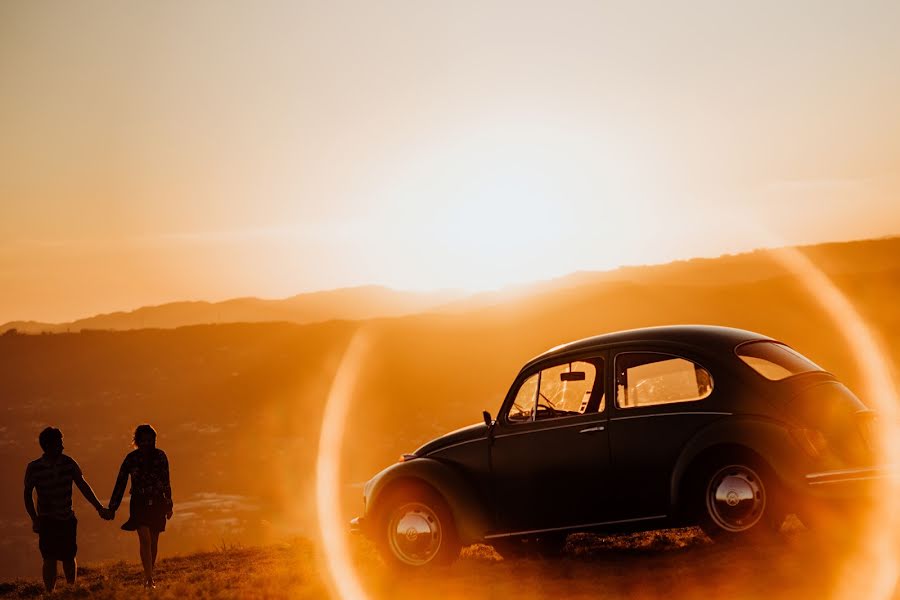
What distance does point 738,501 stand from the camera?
8.88m

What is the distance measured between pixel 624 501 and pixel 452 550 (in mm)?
1944

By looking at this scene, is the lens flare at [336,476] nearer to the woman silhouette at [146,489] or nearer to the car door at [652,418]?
the woman silhouette at [146,489]

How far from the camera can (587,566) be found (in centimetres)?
980

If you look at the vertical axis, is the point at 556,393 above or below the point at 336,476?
above

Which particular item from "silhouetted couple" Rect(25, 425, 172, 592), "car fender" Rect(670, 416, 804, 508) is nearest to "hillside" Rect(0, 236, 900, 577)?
"silhouetted couple" Rect(25, 425, 172, 592)

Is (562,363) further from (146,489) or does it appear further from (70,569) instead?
(70,569)

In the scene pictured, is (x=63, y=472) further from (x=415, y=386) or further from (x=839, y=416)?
(x=415, y=386)

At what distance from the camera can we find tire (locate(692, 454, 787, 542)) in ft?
28.6

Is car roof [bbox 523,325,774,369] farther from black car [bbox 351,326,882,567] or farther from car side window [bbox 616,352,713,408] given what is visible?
car side window [bbox 616,352,713,408]

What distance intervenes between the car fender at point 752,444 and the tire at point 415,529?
2448 millimetres

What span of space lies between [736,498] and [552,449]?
1833mm

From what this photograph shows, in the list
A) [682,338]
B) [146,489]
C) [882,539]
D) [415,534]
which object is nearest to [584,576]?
[415,534]

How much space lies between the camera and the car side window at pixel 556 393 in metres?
10.1

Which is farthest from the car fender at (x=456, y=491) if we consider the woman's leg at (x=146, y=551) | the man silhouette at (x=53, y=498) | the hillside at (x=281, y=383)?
the hillside at (x=281, y=383)
